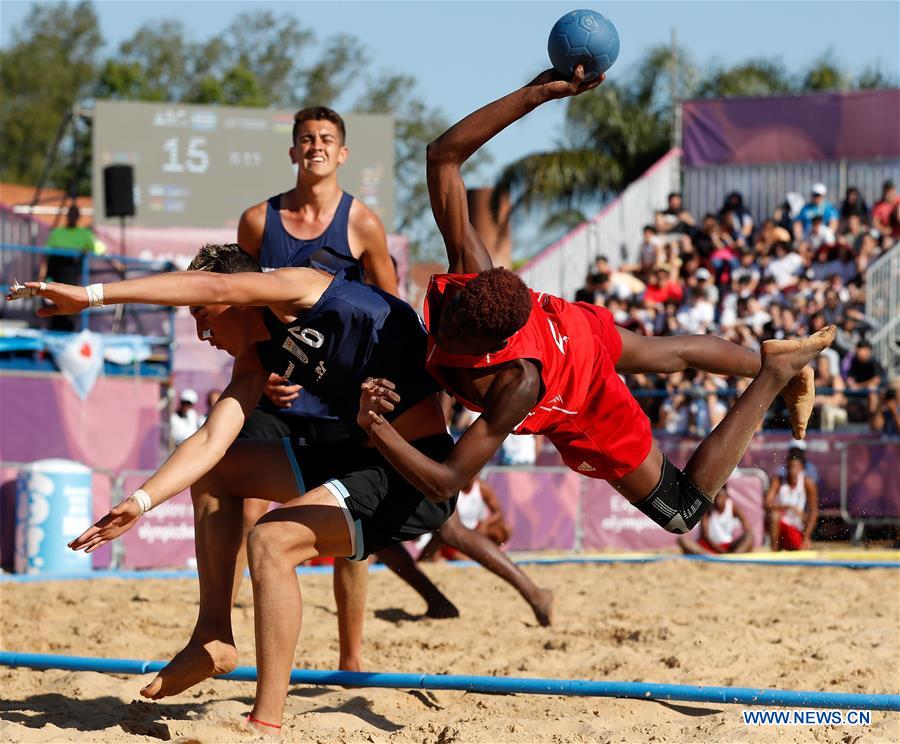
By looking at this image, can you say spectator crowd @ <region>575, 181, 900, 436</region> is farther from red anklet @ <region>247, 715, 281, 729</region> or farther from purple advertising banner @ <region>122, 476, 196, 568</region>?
red anklet @ <region>247, 715, 281, 729</region>

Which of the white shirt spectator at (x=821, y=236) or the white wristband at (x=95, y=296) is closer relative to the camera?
the white wristband at (x=95, y=296)

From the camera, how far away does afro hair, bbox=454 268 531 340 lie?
376 centimetres

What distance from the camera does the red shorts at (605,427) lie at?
14.3 feet

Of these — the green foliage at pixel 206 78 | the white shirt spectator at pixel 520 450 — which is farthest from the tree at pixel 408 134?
the white shirt spectator at pixel 520 450

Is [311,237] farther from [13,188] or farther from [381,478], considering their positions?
[13,188]

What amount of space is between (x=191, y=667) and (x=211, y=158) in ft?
49.0

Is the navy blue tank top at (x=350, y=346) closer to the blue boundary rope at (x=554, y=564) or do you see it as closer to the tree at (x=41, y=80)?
the blue boundary rope at (x=554, y=564)

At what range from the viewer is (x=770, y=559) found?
385 inches

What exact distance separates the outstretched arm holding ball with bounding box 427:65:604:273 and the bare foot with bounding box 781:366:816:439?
147 centimetres

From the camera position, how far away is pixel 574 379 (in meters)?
4.21

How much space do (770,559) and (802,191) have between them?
10134mm

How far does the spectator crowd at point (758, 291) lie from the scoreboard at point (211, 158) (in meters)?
4.03

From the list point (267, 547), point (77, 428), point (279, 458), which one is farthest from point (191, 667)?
point (77, 428)

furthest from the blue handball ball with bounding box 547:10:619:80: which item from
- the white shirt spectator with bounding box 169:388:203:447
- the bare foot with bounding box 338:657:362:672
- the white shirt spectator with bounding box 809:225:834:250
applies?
the white shirt spectator with bounding box 809:225:834:250
